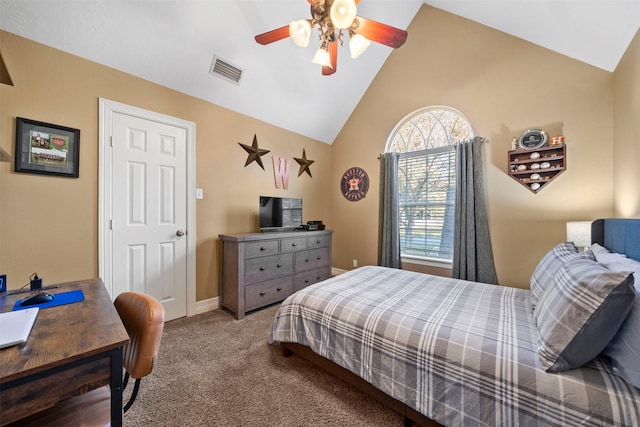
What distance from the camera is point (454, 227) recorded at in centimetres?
303

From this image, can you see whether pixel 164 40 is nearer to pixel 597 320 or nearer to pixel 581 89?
pixel 597 320

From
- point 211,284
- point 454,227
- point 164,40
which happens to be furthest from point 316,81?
point 211,284

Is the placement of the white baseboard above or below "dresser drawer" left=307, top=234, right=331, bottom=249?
below

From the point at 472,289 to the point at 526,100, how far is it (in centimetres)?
230

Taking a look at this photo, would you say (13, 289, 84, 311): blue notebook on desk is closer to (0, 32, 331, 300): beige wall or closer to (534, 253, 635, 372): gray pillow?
(0, 32, 331, 300): beige wall

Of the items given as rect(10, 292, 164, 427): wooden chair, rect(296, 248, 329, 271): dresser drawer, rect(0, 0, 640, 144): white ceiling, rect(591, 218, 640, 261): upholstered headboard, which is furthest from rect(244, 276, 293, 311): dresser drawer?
rect(591, 218, 640, 261): upholstered headboard

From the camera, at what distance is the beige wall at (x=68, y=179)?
1782 mm

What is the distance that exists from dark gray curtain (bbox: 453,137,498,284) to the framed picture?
4000mm

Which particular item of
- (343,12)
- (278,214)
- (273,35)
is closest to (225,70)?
(273,35)

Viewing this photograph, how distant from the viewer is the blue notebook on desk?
106 centimetres

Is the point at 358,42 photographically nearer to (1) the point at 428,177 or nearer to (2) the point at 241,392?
(1) the point at 428,177

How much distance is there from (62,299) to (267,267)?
5.90 feet

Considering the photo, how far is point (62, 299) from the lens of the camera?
1148 mm

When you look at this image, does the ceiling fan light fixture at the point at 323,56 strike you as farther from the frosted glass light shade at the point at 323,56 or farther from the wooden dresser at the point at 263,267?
the wooden dresser at the point at 263,267
